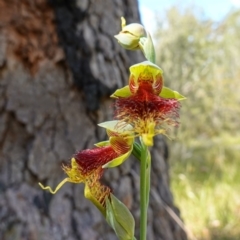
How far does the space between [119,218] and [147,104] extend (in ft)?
0.65

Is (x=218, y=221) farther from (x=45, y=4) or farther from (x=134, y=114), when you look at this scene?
(x=134, y=114)

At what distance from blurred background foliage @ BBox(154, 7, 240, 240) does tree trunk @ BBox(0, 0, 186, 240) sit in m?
2.74

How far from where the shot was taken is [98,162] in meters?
0.78

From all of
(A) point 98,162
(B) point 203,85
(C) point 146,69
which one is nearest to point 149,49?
(C) point 146,69

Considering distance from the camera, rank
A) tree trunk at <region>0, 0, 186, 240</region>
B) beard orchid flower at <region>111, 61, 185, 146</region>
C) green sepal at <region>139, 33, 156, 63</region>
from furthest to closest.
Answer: tree trunk at <region>0, 0, 186, 240</region>, green sepal at <region>139, 33, 156, 63</region>, beard orchid flower at <region>111, 61, 185, 146</region>

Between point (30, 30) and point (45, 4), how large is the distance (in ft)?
0.32

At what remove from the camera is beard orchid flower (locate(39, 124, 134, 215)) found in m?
0.74

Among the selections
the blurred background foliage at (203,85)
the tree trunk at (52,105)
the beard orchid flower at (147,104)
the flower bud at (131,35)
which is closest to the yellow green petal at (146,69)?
the beard orchid flower at (147,104)

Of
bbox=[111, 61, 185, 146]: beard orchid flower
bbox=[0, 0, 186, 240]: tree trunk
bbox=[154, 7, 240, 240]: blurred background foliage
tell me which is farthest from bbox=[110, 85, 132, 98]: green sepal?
bbox=[154, 7, 240, 240]: blurred background foliage

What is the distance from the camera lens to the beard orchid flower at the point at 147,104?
70 centimetres

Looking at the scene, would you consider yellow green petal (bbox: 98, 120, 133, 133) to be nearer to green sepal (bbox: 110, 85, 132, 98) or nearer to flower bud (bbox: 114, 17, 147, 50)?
green sepal (bbox: 110, 85, 132, 98)

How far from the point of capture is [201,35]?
24.5 feet

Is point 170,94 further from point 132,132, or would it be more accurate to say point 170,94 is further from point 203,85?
point 203,85

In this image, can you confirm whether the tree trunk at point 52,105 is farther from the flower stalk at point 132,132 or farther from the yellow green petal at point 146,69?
the yellow green petal at point 146,69
